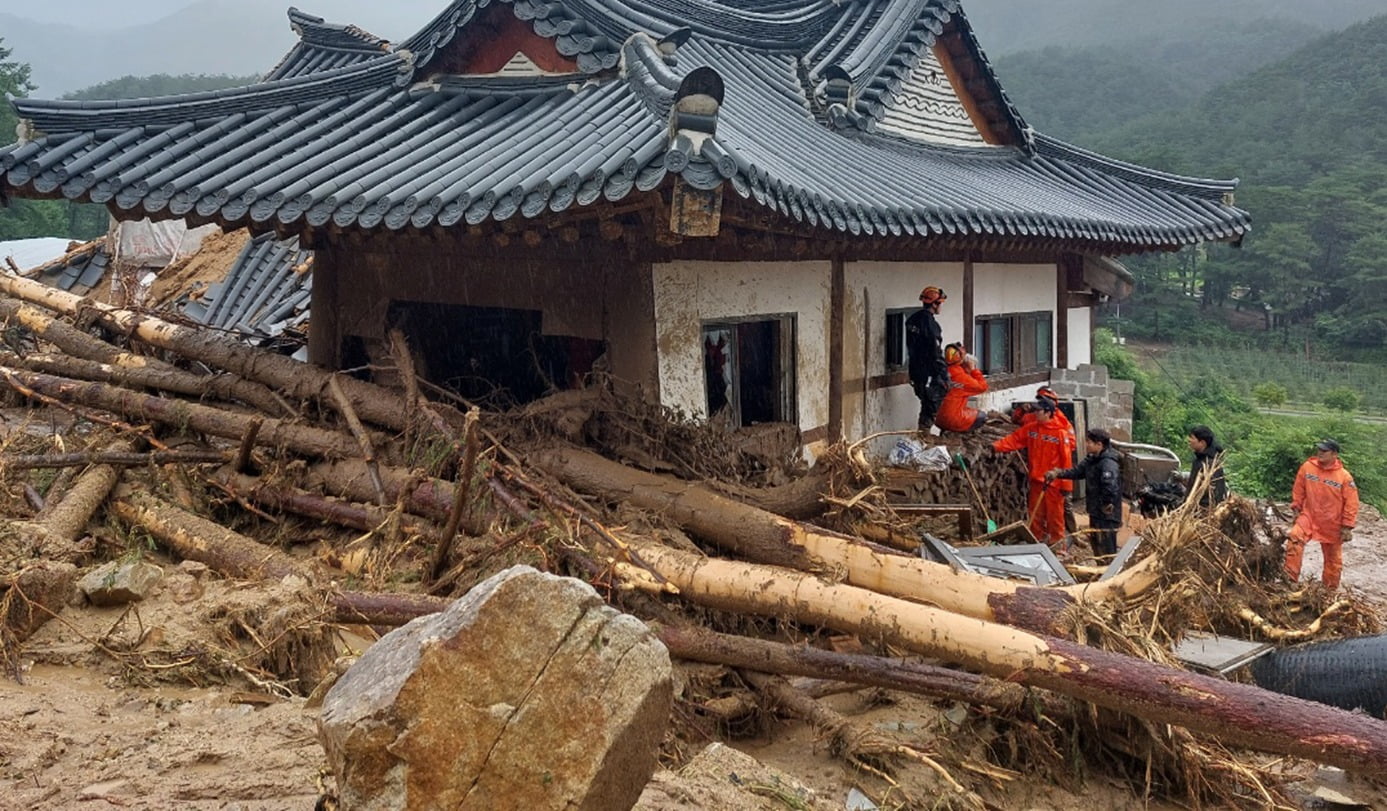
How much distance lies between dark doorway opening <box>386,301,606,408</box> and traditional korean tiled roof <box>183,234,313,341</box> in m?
3.46

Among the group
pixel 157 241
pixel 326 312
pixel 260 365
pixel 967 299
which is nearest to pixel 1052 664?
pixel 260 365

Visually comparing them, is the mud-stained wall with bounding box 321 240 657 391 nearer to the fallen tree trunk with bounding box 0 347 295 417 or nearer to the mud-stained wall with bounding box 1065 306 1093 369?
the fallen tree trunk with bounding box 0 347 295 417

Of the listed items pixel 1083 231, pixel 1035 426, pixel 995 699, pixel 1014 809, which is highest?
pixel 1083 231

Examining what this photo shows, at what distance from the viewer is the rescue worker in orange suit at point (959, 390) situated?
416 inches

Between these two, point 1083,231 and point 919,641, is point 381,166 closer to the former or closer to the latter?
point 919,641

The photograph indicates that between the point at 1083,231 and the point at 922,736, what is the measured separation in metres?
6.77

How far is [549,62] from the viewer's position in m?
8.45

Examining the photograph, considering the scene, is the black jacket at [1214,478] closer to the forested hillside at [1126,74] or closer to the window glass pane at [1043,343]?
the window glass pane at [1043,343]

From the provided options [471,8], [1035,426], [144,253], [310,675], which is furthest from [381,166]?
[144,253]

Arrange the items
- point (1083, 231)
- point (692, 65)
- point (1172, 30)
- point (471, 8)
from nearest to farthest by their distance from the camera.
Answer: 1. point (471, 8)
2. point (692, 65)
3. point (1083, 231)
4. point (1172, 30)

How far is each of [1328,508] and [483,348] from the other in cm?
866

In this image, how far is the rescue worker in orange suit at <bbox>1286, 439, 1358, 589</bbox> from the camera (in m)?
10.4

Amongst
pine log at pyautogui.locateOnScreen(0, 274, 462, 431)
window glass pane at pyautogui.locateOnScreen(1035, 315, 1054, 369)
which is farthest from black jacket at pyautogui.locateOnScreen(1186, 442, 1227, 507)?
pine log at pyautogui.locateOnScreen(0, 274, 462, 431)

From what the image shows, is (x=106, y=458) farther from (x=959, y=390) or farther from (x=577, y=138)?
(x=959, y=390)
